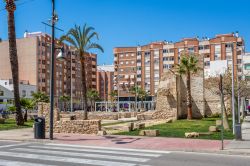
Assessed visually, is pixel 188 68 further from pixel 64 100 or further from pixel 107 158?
pixel 64 100

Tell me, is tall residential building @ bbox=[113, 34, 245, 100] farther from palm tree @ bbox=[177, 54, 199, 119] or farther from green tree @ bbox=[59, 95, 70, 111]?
palm tree @ bbox=[177, 54, 199, 119]

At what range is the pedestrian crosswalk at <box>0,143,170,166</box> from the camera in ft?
37.3

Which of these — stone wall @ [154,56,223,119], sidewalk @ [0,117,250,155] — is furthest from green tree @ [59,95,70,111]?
sidewalk @ [0,117,250,155]

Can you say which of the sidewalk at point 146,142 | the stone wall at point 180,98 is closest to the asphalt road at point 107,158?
the sidewalk at point 146,142

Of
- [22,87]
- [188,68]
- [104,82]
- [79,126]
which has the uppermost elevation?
[104,82]

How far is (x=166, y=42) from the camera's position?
4464 inches

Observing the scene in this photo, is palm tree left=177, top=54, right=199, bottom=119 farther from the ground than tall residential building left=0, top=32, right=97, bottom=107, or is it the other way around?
tall residential building left=0, top=32, right=97, bottom=107

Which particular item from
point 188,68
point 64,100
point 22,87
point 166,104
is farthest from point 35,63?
point 188,68

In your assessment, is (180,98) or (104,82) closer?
(180,98)

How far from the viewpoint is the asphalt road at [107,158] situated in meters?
11.3

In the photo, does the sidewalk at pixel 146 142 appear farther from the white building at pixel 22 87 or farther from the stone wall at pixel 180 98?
the white building at pixel 22 87

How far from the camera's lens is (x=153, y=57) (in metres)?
112

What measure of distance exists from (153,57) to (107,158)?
100 metres

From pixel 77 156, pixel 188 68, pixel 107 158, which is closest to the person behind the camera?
pixel 107 158
